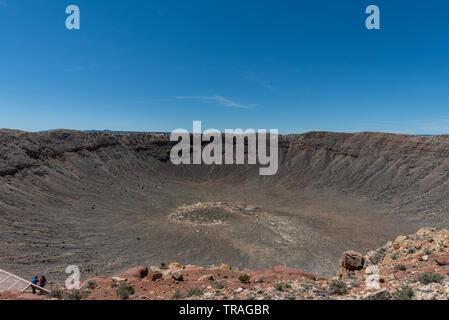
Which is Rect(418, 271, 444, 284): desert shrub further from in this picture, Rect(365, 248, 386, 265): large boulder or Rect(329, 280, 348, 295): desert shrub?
Rect(365, 248, 386, 265): large boulder

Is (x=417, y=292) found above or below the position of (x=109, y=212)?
above

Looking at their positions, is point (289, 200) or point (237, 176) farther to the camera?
point (237, 176)

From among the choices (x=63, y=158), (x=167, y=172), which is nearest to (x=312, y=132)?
(x=167, y=172)

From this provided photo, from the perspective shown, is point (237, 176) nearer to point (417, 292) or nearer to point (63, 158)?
point (63, 158)

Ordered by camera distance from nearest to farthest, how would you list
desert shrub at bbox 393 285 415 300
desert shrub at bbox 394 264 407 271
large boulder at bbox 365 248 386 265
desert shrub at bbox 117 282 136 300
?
desert shrub at bbox 393 285 415 300 → desert shrub at bbox 117 282 136 300 → desert shrub at bbox 394 264 407 271 → large boulder at bbox 365 248 386 265

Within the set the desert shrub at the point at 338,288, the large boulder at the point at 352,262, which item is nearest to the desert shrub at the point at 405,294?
the desert shrub at the point at 338,288

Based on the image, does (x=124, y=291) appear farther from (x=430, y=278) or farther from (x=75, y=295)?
(x=430, y=278)

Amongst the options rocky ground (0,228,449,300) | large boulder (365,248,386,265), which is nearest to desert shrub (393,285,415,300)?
rocky ground (0,228,449,300)
